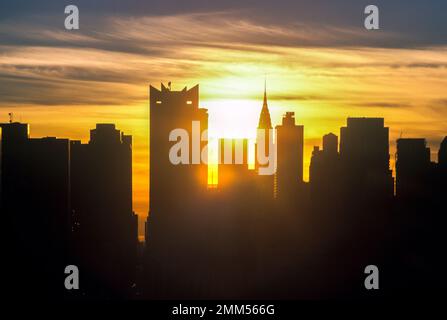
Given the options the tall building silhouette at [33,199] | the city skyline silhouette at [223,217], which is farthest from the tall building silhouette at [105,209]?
the tall building silhouette at [33,199]

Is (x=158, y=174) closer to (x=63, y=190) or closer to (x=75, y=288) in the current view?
(x=63, y=190)

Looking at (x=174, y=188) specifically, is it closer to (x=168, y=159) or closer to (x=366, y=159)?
(x=168, y=159)

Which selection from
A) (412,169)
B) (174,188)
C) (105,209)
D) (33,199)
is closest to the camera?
(33,199)

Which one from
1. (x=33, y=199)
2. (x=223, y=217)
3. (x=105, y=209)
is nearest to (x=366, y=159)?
(x=223, y=217)

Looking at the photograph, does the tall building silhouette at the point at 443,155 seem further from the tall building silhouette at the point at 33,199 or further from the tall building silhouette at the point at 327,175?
the tall building silhouette at the point at 33,199
